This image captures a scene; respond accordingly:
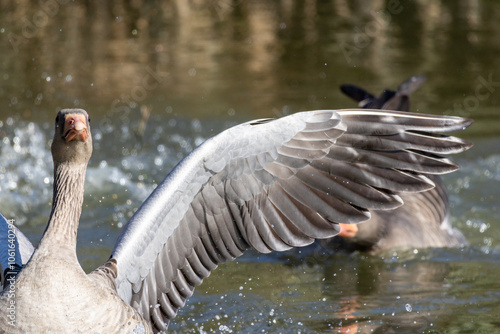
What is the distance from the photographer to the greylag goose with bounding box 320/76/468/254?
6.84m

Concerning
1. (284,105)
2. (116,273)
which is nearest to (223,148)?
(116,273)

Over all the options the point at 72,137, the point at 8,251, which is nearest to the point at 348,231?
the point at 8,251

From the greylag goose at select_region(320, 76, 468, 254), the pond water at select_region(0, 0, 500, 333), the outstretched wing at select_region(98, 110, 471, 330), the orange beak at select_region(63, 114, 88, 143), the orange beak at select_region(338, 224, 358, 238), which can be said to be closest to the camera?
the orange beak at select_region(63, 114, 88, 143)

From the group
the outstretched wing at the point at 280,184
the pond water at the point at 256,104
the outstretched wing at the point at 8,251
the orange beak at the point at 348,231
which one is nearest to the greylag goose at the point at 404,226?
the orange beak at the point at 348,231

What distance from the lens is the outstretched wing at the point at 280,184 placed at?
4.21m

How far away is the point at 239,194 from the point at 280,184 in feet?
0.83

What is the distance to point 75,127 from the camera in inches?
157

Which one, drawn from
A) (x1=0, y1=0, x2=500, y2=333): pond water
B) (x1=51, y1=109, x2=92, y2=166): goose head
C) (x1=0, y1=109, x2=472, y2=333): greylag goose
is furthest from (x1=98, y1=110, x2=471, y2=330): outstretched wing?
(x1=0, y1=0, x2=500, y2=333): pond water

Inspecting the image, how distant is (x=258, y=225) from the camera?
449 centimetres

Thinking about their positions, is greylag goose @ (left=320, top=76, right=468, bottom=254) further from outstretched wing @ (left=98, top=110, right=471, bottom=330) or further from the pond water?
outstretched wing @ (left=98, top=110, right=471, bottom=330)

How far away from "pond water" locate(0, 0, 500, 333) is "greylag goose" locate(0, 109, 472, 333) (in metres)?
1.02

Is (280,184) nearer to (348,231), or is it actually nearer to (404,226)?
(348,231)

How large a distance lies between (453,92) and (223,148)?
8680mm

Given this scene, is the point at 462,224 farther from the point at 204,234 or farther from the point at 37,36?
the point at 37,36
